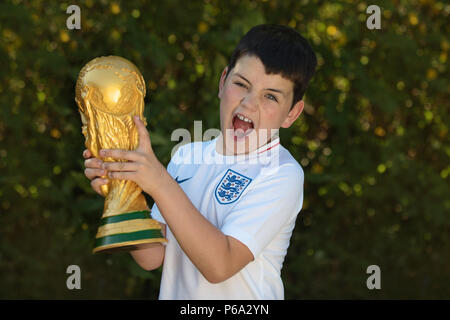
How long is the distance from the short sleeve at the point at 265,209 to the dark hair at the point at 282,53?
281 millimetres

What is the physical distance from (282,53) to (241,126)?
26 centimetres

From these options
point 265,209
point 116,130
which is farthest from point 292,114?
point 116,130

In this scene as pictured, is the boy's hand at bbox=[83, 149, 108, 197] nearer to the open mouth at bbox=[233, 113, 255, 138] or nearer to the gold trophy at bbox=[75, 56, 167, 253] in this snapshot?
Result: the gold trophy at bbox=[75, 56, 167, 253]

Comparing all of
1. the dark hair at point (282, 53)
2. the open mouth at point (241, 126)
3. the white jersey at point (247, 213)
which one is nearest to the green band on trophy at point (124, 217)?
the white jersey at point (247, 213)

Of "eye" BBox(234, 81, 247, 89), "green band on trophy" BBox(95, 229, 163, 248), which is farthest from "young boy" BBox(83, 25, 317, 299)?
"green band on trophy" BBox(95, 229, 163, 248)

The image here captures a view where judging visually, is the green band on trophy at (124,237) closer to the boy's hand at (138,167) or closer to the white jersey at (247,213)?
the boy's hand at (138,167)

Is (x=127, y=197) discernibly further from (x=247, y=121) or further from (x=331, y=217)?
(x=331, y=217)

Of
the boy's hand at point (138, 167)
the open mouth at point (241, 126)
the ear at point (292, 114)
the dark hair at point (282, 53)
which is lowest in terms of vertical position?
the boy's hand at point (138, 167)

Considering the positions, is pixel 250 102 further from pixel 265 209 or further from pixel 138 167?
pixel 138 167

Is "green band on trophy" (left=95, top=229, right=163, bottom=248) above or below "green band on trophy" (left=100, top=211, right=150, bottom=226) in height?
below

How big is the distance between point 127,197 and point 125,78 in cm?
31

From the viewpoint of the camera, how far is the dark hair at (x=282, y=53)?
5.15ft

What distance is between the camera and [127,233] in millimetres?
1303

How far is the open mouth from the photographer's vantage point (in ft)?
5.26
